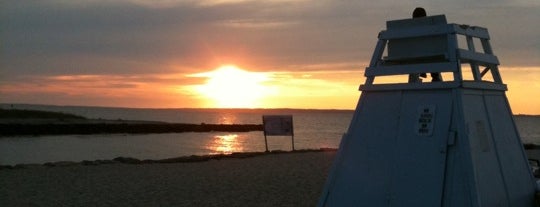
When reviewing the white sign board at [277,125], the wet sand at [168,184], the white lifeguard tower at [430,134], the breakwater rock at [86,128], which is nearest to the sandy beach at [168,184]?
the wet sand at [168,184]

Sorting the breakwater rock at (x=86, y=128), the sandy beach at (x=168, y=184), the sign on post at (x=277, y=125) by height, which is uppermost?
the breakwater rock at (x=86, y=128)

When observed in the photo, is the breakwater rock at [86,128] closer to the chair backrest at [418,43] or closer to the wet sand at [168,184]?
the wet sand at [168,184]

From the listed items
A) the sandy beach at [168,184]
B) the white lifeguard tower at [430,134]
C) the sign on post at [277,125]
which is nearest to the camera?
the white lifeguard tower at [430,134]

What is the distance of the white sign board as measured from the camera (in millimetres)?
24422

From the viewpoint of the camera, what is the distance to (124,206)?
1080 cm

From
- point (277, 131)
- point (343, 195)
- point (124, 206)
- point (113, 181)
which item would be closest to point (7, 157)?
point (277, 131)

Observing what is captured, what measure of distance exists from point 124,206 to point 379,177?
6767 millimetres

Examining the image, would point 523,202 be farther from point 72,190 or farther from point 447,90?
point 72,190

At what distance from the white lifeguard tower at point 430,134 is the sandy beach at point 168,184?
234 inches

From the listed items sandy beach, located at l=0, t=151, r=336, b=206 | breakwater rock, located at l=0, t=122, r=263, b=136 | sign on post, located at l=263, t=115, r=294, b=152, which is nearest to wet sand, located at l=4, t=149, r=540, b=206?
sandy beach, located at l=0, t=151, r=336, b=206

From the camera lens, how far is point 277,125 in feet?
80.8

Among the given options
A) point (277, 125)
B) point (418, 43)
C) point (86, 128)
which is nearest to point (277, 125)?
point (277, 125)

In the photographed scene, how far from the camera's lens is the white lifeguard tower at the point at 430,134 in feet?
15.4

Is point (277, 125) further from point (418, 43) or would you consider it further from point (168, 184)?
point (418, 43)
